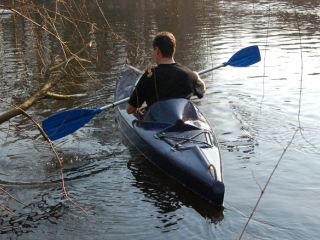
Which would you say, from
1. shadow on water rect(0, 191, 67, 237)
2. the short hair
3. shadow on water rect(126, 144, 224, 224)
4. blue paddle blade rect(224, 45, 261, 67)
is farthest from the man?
blue paddle blade rect(224, 45, 261, 67)

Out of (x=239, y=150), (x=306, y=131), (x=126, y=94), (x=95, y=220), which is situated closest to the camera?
(x=95, y=220)

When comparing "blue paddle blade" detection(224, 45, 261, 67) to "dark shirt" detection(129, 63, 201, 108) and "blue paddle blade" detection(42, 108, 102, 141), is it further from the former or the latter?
"blue paddle blade" detection(42, 108, 102, 141)

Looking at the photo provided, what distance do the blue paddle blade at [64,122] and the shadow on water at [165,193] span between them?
0.76 metres

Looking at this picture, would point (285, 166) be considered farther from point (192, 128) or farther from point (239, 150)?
point (192, 128)

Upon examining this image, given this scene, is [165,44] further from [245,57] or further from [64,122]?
[245,57]

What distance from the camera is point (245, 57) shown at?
→ 7293mm

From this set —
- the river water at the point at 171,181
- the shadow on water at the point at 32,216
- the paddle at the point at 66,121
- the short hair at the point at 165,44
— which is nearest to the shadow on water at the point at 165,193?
the river water at the point at 171,181

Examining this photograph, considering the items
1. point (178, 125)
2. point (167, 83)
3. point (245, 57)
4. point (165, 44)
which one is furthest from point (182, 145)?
point (245, 57)

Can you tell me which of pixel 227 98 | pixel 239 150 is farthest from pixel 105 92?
pixel 239 150

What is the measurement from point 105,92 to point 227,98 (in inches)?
87.3

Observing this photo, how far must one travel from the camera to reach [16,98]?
8.94 m

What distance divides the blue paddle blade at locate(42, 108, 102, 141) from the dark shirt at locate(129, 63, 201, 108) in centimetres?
70

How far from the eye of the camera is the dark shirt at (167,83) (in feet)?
17.9

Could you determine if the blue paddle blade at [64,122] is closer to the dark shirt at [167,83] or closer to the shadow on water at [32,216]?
the dark shirt at [167,83]
